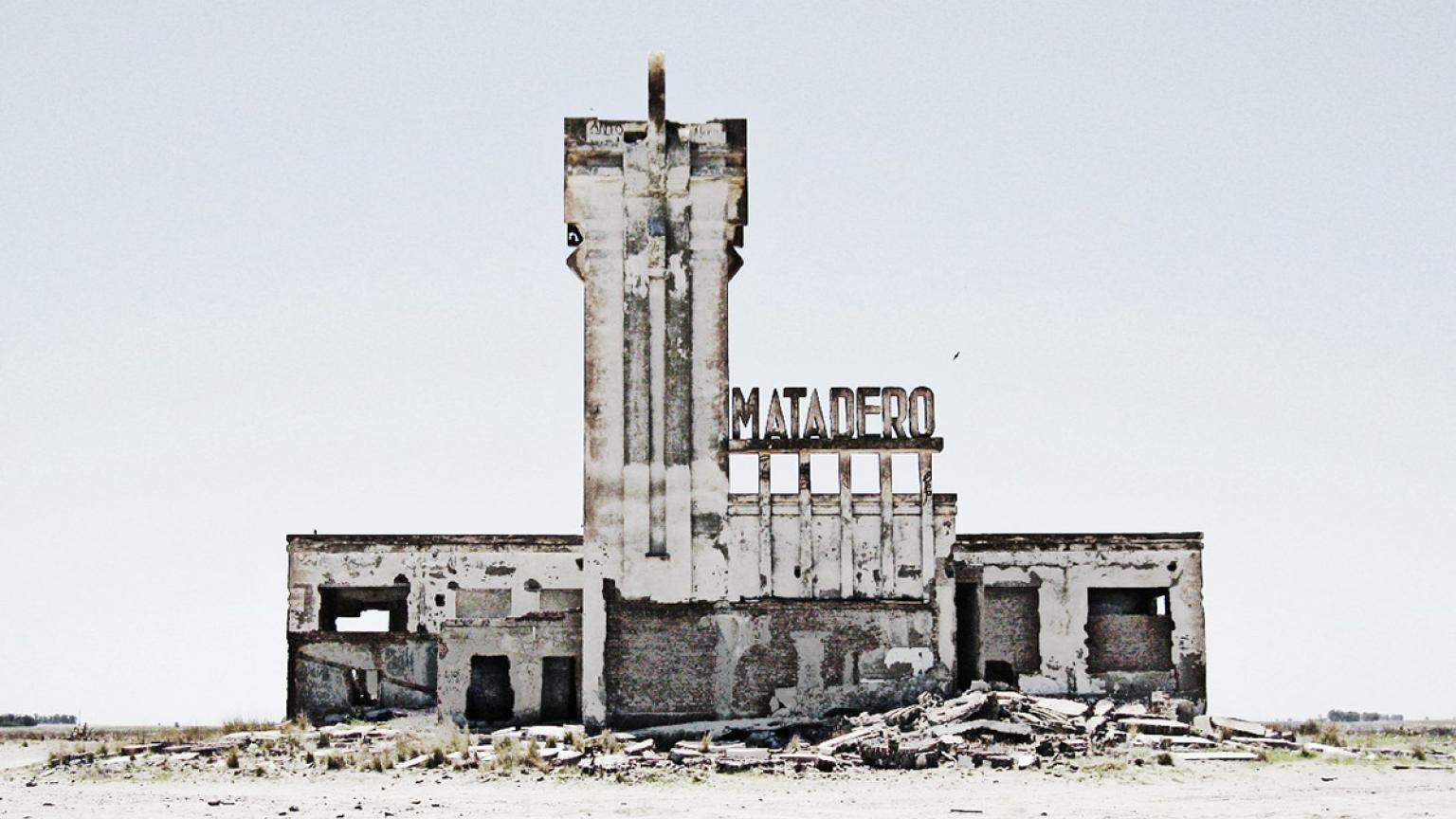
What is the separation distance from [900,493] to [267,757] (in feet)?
41.8

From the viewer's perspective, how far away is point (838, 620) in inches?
1332

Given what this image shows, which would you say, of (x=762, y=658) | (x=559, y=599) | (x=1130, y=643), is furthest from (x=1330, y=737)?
(x=559, y=599)

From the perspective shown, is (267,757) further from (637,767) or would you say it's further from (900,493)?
(900,493)

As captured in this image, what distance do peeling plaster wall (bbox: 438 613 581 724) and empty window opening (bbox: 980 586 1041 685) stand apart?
27.8 feet

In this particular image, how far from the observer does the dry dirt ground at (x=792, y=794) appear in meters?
21.3

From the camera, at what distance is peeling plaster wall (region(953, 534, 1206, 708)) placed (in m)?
36.5

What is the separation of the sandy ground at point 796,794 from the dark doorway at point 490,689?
9040 millimetres

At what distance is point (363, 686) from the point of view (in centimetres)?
3959

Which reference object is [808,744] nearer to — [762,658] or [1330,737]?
[762,658]

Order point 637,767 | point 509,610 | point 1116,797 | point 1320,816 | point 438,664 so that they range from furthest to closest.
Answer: point 509,610 < point 438,664 < point 637,767 < point 1116,797 < point 1320,816

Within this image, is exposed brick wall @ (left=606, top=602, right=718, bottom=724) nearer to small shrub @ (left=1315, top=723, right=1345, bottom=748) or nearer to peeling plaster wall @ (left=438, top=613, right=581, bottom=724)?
peeling plaster wall @ (left=438, top=613, right=581, bottom=724)

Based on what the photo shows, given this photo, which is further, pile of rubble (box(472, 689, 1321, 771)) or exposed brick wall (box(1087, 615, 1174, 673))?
exposed brick wall (box(1087, 615, 1174, 673))

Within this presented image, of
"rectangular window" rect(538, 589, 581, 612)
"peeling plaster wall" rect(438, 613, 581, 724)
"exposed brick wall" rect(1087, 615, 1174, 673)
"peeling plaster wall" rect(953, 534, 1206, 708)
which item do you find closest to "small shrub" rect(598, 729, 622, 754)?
"peeling plaster wall" rect(438, 613, 581, 724)

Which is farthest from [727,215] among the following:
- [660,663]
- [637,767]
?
[637,767]
